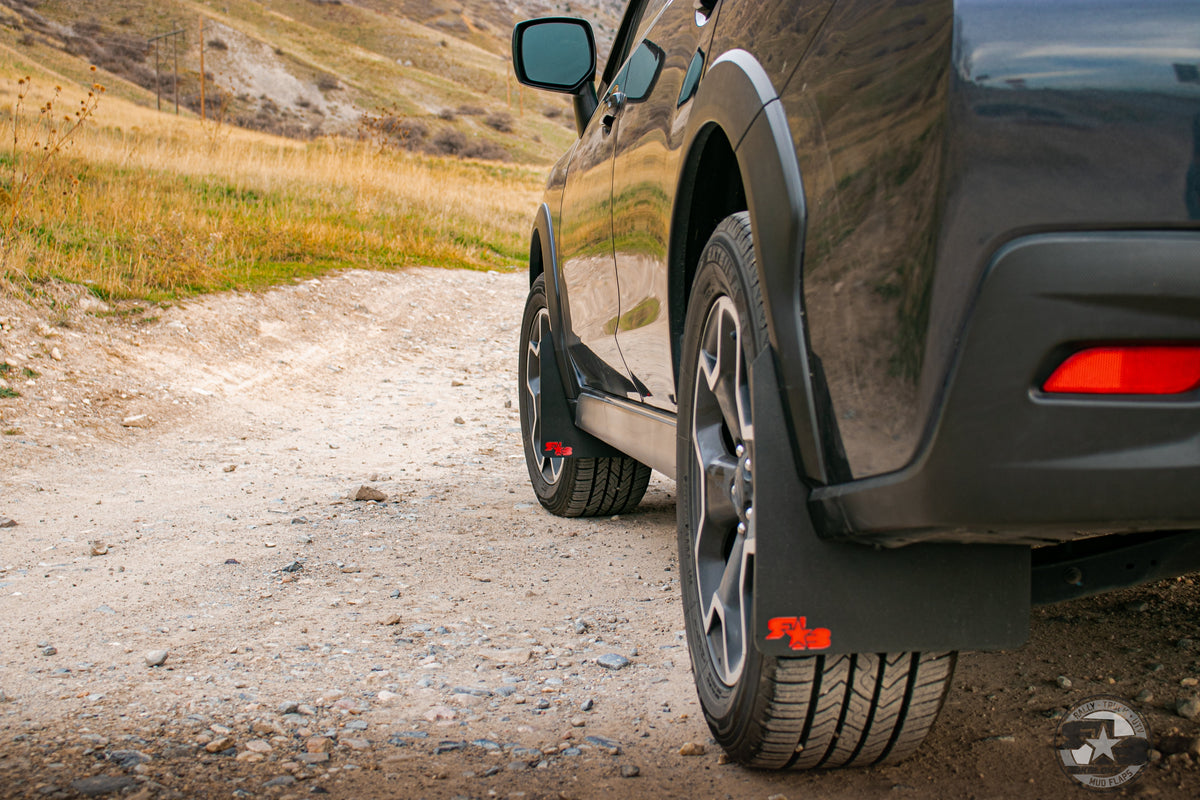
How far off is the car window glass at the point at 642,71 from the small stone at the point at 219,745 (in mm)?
1874

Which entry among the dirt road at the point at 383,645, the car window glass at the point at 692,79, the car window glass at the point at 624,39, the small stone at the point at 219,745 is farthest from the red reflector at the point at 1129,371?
the car window glass at the point at 624,39

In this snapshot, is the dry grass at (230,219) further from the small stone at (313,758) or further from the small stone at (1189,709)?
the small stone at (1189,709)

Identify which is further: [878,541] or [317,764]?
[317,764]

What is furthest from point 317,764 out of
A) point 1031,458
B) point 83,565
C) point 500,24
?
point 500,24

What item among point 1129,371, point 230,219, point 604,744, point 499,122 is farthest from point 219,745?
point 499,122

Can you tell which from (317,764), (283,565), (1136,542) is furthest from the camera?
(283,565)

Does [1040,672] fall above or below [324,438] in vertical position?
above

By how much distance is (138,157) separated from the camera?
43.4ft

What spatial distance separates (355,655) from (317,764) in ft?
2.10

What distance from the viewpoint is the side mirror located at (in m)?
3.72

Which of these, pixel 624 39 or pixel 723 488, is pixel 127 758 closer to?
pixel 723 488

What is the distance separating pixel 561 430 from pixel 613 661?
1.47 meters

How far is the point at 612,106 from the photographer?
302cm

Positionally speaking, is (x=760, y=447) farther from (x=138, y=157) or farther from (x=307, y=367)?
(x=138, y=157)
